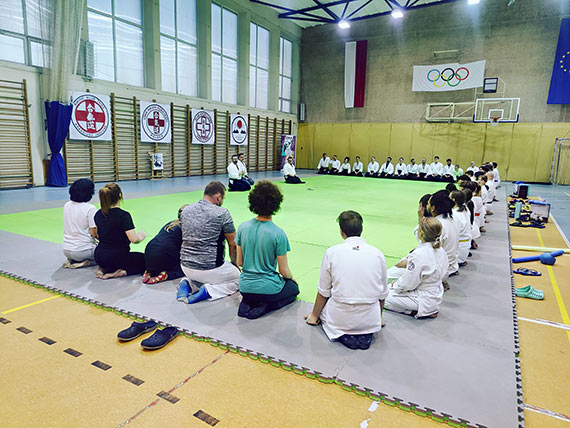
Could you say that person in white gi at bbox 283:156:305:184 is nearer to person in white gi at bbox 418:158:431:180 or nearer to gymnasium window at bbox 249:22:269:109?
gymnasium window at bbox 249:22:269:109

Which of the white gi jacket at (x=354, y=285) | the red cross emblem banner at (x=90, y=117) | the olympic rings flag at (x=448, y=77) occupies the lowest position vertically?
the white gi jacket at (x=354, y=285)

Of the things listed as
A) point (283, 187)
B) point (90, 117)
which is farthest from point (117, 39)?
point (283, 187)

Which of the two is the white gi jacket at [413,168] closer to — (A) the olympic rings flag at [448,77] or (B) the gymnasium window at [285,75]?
(A) the olympic rings flag at [448,77]

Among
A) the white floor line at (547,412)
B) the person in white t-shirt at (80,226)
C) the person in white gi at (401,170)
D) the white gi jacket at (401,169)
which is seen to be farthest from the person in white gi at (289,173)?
the white floor line at (547,412)

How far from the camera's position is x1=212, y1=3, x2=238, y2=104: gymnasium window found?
1881 cm

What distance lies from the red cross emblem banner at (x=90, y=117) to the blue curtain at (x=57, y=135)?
1.55 ft

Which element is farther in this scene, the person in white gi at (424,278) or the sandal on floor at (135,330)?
the person in white gi at (424,278)


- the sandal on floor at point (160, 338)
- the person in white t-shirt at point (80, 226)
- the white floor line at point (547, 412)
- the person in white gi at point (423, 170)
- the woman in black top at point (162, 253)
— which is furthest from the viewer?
the person in white gi at point (423, 170)

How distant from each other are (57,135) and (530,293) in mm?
13290

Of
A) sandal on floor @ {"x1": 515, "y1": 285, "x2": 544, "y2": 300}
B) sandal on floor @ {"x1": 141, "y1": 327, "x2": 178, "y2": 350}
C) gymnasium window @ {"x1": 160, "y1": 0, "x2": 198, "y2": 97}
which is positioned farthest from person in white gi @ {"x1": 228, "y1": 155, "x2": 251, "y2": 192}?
sandal on floor @ {"x1": 141, "y1": 327, "x2": 178, "y2": 350}

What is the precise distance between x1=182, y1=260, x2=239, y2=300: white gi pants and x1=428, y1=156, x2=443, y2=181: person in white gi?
750 inches

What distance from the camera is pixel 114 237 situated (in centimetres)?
426

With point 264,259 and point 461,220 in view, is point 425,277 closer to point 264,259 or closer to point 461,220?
point 264,259

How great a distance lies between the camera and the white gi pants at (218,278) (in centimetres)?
388
